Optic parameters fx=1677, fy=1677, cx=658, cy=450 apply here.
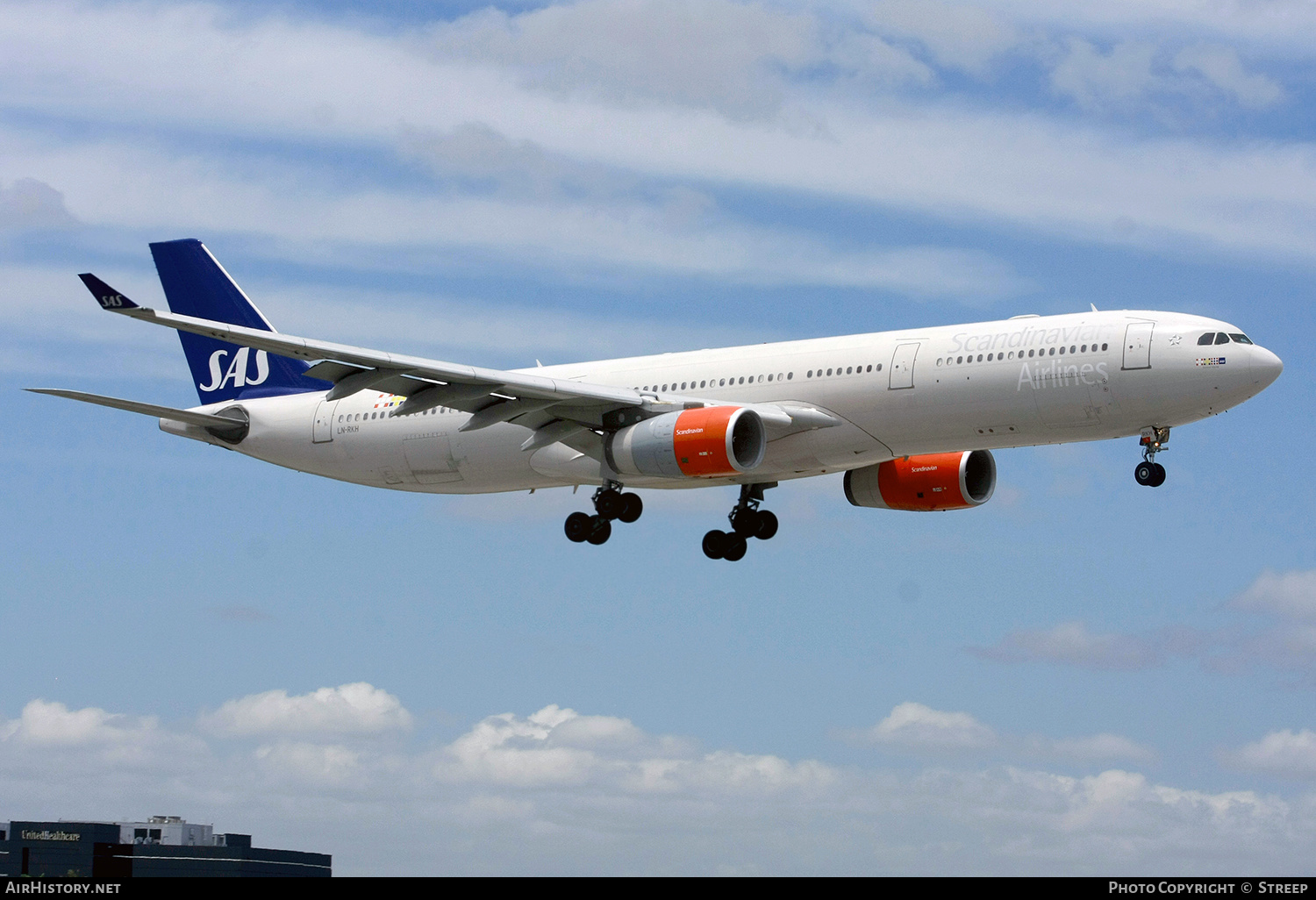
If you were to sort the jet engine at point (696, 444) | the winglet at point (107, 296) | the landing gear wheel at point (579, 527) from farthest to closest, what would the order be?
1. the landing gear wheel at point (579, 527)
2. the jet engine at point (696, 444)
3. the winglet at point (107, 296)

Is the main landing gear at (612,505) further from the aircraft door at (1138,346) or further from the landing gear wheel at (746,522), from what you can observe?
the aircraft door at (1138,346)

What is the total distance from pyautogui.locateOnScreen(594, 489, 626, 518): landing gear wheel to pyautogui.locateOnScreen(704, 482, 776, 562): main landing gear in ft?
17.1

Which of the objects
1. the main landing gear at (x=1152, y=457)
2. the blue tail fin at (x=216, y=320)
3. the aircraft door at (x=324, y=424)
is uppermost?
the blue tail fin at (x=216, y=320)

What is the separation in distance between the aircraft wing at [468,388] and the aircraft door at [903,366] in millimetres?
1923

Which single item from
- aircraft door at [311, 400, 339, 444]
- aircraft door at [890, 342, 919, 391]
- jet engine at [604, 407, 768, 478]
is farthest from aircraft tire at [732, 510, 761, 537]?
aircraft door at [311, 400, 339, 444]

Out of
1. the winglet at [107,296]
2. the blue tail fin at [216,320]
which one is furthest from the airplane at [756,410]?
the blue tail fin at [216,320]

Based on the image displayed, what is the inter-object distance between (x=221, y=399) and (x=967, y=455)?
2337cm

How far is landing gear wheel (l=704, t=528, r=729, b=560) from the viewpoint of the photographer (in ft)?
157

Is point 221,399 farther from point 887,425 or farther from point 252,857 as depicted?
point 252,857

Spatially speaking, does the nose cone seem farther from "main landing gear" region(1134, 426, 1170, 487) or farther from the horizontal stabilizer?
the horizontal stabilizer

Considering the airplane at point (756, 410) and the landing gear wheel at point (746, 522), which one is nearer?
the airplane at point (756, 410)

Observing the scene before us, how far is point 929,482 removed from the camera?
4612 centimetres

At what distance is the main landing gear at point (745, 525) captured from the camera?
156 feet
